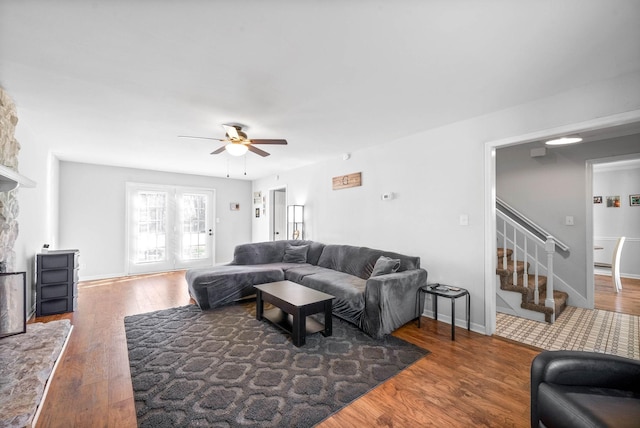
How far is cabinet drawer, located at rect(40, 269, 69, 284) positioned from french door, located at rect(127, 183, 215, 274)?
239 cm

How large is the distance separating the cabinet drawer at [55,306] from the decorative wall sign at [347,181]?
4.30 metres

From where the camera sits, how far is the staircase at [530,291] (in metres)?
3.28

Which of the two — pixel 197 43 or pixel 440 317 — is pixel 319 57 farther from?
pixel 440 317

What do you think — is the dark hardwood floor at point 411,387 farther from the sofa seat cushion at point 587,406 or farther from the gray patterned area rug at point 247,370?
the sofa seat cushion at point 587,406

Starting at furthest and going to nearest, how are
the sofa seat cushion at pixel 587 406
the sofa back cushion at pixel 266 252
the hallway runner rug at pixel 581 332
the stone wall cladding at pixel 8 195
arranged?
1. the sofa back cushion at pixel 266 252
2. the hallway runner rug at pixel 581 332
3. the stone wall cladding at pixel 8 195
4. the sofa seat cushion at pixel 587 406

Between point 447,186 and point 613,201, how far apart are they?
5624 mm

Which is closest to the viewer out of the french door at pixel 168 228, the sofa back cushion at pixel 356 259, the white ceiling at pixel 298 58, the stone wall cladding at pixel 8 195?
the white ceiling at pixel 298 58

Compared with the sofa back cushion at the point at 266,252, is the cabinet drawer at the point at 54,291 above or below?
below

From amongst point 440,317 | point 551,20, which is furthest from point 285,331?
point 551,20

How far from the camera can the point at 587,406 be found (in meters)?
1.20

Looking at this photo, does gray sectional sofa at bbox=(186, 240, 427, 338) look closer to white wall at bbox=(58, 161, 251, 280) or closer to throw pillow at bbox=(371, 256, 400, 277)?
throw pillow at bbox=(371, 256, 400, 277)

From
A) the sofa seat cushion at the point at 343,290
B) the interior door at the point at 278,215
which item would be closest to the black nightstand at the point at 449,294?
the sofa seat cushion at the point at 343,290

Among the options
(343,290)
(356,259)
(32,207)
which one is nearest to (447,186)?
(356,259)

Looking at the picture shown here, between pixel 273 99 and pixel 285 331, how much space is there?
2.42 m
